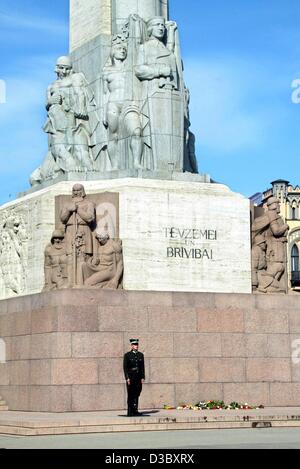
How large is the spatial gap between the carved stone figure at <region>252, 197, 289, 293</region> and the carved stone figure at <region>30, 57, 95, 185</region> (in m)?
4.80

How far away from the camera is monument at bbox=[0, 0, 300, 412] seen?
2570cm

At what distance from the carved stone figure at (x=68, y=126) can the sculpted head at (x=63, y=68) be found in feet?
1.53

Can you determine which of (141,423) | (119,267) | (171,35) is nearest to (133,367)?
(141,423)

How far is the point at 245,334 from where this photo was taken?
27062 mm

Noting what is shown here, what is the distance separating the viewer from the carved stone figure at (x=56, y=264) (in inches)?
1045

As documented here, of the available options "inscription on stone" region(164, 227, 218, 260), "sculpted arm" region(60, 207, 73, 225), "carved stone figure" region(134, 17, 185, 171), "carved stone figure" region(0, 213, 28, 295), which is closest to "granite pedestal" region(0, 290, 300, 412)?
"carved stone figure" region(0, 213, 28, 295)

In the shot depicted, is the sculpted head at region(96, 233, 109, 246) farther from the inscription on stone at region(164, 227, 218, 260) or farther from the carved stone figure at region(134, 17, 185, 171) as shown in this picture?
the carved stone figure at region(134, 17, 185, 171)

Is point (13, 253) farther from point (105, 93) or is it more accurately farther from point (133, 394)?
point (133, 394)

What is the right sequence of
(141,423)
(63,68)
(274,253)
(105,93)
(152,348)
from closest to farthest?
(141,423), (152,348), (274,253), (105,93), (63,68)

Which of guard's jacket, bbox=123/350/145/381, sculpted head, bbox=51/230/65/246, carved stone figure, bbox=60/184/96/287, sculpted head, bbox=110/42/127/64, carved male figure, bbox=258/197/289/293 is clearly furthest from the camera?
sculpted head, bbox=110/42/127/64

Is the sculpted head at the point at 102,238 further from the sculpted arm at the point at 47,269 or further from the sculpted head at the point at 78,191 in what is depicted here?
the sculpted arm at the point at 47,269

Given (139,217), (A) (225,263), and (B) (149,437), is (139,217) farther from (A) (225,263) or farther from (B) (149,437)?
(B) (149,437)

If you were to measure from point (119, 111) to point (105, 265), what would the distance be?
185 inches

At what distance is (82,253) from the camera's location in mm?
26391
